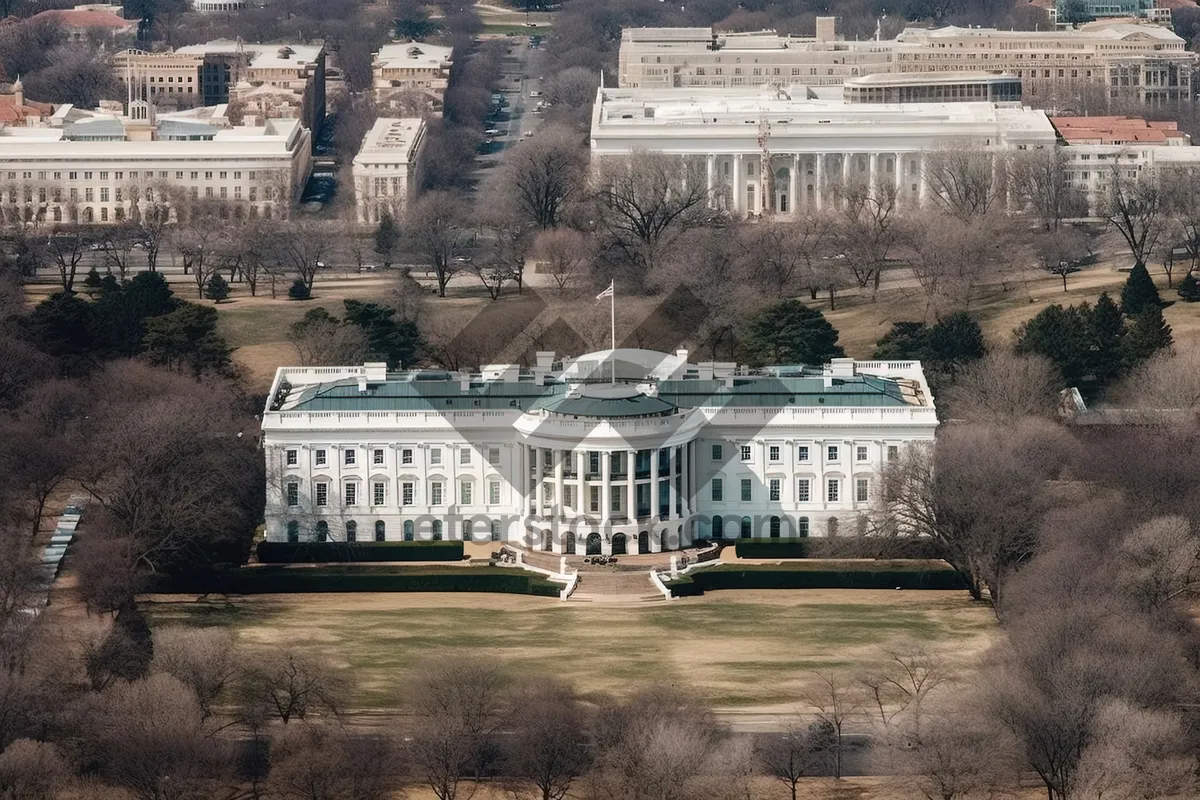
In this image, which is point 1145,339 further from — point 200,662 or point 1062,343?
point 200,662

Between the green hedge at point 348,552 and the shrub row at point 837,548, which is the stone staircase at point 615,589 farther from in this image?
the green hedge at point 348,552

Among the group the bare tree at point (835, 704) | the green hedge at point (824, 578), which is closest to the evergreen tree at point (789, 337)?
the green hedge at point (824, 578)

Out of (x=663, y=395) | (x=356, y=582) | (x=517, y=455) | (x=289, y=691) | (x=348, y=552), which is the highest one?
(x=289, y=691)

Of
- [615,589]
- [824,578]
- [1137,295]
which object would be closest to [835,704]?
[824,578]

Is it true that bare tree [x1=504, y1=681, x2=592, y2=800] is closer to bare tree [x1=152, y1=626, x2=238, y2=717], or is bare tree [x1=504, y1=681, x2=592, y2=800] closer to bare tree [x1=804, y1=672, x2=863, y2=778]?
bare tree [x1=804, y1=672, x2=863, y2=778]

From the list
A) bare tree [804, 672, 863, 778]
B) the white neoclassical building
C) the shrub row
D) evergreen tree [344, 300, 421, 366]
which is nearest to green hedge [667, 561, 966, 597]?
the shrub row
